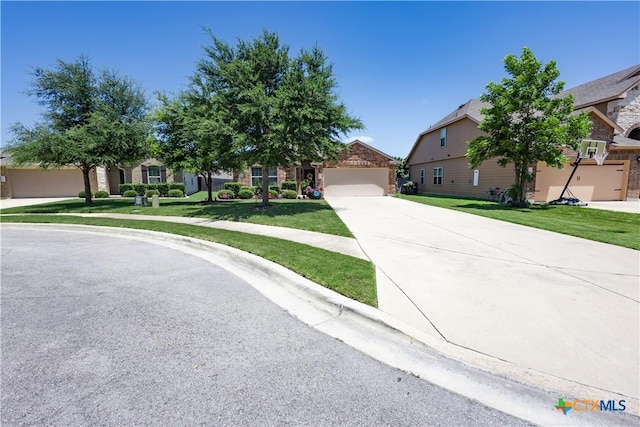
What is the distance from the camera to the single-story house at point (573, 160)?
17.1 m

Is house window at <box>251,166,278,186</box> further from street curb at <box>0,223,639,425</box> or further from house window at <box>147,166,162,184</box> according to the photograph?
street curb at <box>0,223,639,425</box>

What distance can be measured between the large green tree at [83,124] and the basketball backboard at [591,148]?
24511mm

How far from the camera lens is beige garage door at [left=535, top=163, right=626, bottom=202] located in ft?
55.8

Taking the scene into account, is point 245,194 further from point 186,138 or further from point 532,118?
point 532,118

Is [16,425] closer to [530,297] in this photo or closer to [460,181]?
[530,297]

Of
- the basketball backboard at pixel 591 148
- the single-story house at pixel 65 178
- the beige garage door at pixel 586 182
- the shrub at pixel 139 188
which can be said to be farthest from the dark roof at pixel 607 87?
the shrub at pixel 139 188

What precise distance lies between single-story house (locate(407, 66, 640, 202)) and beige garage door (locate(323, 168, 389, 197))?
19.5 ft

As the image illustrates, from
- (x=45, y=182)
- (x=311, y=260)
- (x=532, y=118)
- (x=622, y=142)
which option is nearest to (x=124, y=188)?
(x=45, y=182)

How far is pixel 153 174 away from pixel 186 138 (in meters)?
14.3

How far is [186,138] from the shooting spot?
15.2 metres

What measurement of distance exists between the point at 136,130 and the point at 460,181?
878 inches

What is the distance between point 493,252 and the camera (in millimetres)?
5898

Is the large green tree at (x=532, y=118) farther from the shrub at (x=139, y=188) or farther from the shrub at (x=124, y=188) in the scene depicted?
the shrub at (x=124, y=188)

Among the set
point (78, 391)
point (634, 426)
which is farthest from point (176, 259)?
point (634, 426)
